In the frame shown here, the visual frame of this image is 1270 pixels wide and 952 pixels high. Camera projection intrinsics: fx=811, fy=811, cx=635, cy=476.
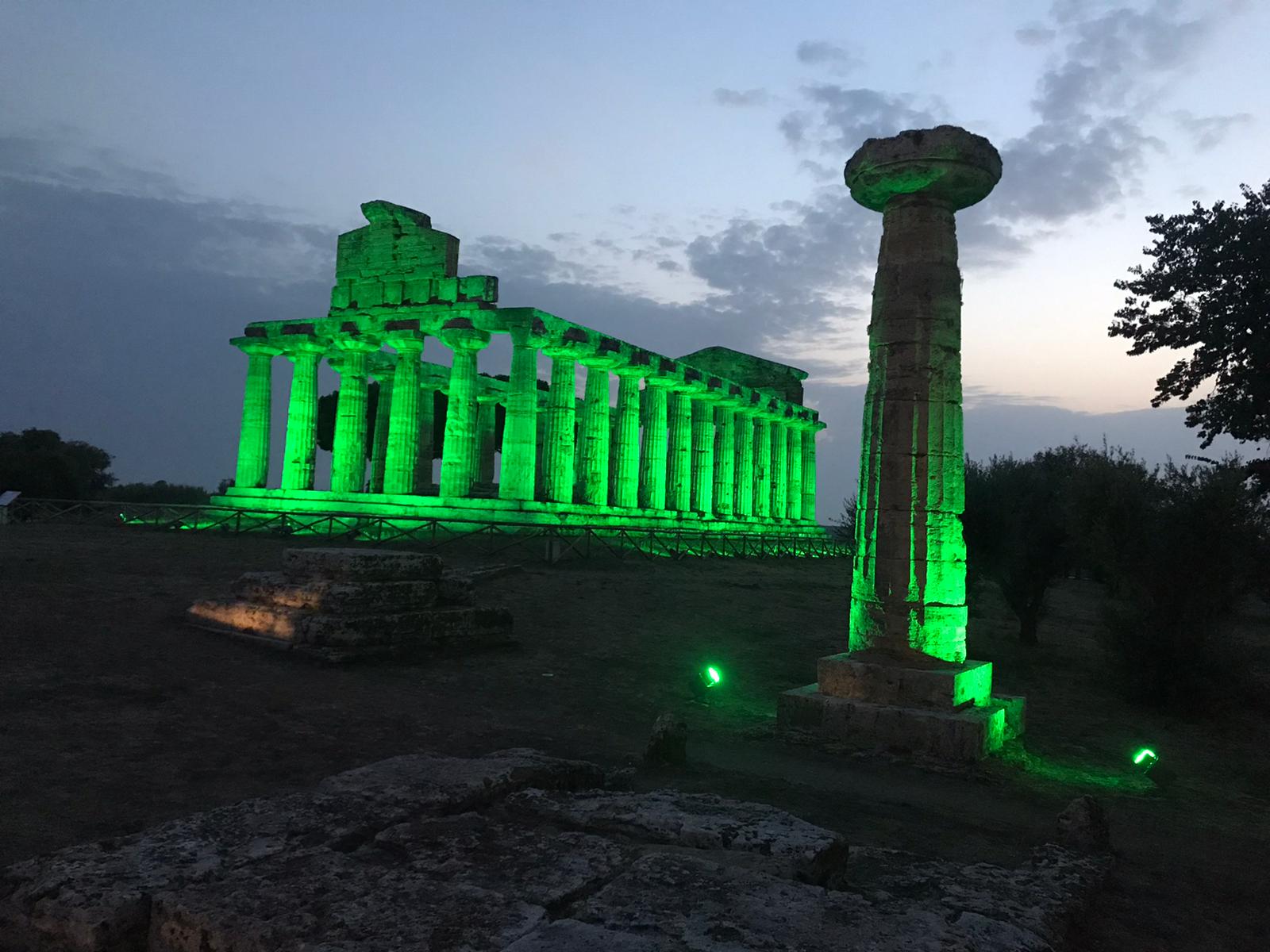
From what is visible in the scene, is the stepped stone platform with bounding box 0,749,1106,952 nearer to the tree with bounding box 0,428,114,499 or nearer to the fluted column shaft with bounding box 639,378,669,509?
the fluted column shaft with bounding box 639,378,669,509

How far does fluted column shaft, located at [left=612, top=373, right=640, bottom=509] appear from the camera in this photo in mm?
32625

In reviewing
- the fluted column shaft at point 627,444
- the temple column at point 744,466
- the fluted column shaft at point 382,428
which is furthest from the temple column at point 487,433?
the temple column at point 744,466

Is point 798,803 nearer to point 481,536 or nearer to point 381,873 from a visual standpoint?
point 381,873

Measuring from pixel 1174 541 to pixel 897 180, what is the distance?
7.69 metres

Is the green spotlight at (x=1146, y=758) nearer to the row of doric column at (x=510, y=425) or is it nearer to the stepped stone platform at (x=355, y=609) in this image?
the stepped stone platform at (x=355, y=609)

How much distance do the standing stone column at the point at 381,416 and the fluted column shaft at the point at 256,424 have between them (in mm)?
4053

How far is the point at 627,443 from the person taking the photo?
108 ft

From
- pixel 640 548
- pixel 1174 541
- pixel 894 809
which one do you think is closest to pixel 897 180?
pixel 894 809

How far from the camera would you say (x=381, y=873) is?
347cm

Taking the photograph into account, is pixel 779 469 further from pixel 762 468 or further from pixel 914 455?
pixel 914 455

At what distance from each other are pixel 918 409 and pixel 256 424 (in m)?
28.9

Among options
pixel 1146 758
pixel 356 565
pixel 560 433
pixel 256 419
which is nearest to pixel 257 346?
pixel 256 419

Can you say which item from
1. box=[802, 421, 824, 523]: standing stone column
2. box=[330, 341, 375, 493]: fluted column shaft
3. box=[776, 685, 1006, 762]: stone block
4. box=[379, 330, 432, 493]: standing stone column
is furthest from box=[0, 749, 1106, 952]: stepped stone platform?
box=[802, 421, 824, 523]: standing stone column

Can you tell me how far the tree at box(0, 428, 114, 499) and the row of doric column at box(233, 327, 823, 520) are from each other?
13868 mm
